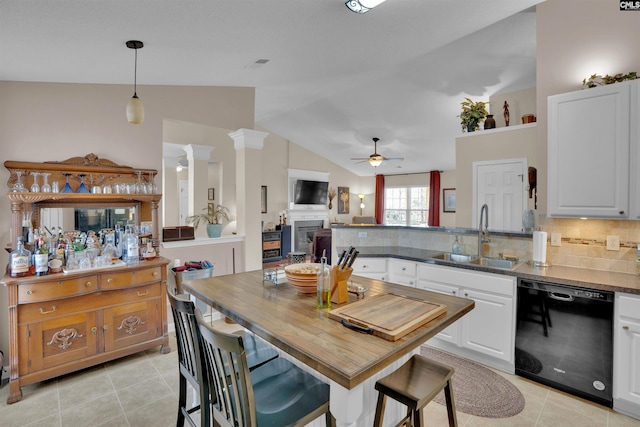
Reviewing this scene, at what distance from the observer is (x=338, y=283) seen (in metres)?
1.61

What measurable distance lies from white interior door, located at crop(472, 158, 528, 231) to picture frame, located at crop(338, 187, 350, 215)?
219 inches

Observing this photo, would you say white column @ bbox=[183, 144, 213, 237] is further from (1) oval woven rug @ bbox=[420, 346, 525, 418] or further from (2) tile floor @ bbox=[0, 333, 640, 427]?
(1) oval woven rug @ bbox=[420, 346, 525, 418]

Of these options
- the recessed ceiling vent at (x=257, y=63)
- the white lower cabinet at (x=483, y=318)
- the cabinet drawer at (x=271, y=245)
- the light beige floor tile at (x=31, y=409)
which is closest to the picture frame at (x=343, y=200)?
the cabinet drawer at (x=271, y=245)

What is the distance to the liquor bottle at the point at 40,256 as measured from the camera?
2436mm

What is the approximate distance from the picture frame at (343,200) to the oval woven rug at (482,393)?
768 cm

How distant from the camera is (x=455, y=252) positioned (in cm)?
342

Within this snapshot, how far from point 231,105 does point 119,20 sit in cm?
222

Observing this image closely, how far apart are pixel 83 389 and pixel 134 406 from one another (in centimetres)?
54

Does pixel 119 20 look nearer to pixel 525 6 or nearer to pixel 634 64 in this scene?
pixel 525 6

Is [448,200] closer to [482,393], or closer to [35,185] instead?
[482,393]

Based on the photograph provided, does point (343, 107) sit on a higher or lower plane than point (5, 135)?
higher

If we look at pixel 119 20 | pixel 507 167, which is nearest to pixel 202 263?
pixel 119 20

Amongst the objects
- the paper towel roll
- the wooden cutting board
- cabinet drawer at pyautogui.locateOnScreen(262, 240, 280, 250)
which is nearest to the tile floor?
the paper towel roll

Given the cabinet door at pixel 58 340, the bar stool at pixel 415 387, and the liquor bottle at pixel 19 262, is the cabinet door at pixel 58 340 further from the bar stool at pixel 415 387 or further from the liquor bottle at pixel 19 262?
the bar stool at pixel 415 387
